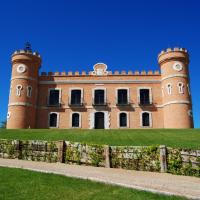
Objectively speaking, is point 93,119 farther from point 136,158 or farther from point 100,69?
point 136,158

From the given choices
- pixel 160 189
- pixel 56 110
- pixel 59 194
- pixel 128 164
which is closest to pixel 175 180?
pixel 160 189

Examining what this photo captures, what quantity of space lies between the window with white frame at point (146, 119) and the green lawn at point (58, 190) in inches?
1003

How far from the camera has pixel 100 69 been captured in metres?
36.4

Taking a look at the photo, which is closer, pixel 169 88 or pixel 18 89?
pixel 169 88

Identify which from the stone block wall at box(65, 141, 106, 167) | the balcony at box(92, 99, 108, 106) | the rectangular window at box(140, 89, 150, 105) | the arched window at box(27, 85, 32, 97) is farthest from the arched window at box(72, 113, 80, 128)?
the stone block wall at box(65, 141, 106, 167)

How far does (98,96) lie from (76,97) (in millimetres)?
2793

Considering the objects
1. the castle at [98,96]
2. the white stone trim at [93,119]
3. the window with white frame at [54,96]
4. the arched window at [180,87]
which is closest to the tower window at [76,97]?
the castle at [98,96]

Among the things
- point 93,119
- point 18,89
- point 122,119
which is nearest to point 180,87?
point 122,119

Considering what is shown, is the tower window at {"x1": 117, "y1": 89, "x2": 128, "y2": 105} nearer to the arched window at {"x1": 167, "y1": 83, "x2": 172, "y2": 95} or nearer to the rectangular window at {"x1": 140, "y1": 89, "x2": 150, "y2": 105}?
the rectangular window at {"x1": 140, "y1": 89, "x2": 150, "y2": 105}

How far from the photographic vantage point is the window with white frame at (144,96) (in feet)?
113

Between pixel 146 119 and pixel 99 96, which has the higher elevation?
pixel 99 96

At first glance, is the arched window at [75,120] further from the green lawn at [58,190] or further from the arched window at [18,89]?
the green lawn at [58,190]

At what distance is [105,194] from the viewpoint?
7.48 m

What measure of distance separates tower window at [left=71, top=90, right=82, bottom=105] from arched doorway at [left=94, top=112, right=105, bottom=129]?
9.14 ft
